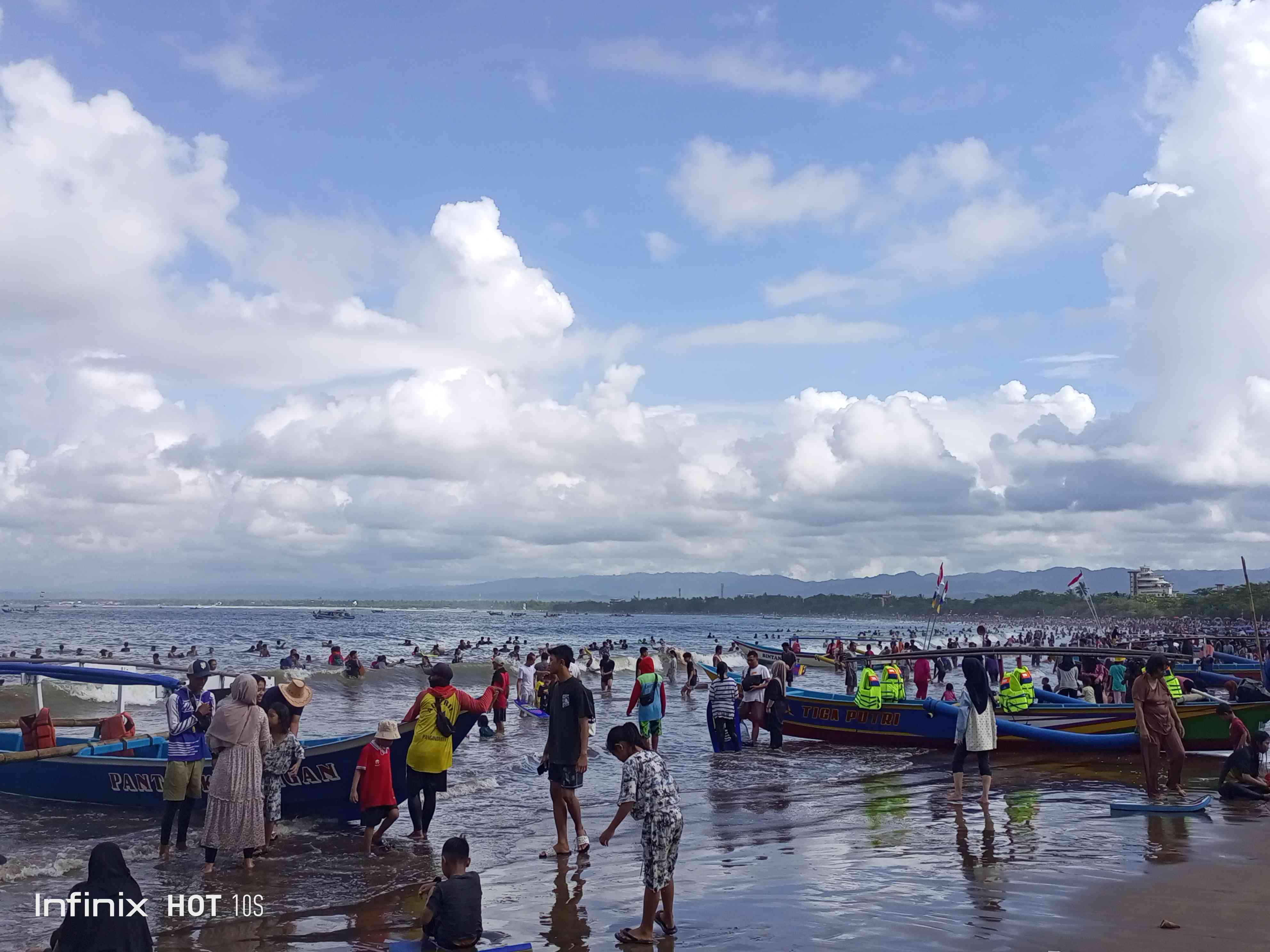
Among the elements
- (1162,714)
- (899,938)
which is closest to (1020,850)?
(899,938)

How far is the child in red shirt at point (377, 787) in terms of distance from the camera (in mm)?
10031

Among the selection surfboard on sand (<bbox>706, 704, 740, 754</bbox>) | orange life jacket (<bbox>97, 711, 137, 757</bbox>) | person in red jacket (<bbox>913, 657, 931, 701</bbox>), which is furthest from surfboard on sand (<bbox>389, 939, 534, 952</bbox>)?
person in red jacket (<bbox>913, 657, 931, 701</bbox>)

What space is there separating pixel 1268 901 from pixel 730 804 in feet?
21.4

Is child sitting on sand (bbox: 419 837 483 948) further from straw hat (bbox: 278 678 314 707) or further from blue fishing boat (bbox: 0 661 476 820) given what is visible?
straw hat (bbox: 278 678 314 707)

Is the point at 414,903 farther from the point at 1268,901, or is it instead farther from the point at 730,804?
the point at 1268,901

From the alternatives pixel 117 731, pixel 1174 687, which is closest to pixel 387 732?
pixel 117 731

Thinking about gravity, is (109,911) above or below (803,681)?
above

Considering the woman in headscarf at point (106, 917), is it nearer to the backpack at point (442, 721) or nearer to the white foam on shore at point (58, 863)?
the backpack at point (442, 721)

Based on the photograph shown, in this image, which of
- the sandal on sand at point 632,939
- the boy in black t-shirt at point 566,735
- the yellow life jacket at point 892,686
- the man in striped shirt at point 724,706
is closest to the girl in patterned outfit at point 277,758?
the boy in black t-shirt at point 566,735

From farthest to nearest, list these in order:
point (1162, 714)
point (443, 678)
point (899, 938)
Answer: point (1162, 714) → point (443, 678) → point (899, 938)

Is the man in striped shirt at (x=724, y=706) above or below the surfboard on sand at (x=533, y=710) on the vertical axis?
above

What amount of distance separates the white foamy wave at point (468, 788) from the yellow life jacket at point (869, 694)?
22.9 feet

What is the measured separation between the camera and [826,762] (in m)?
16.5

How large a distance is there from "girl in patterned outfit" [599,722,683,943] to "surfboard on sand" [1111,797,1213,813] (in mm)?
6391
